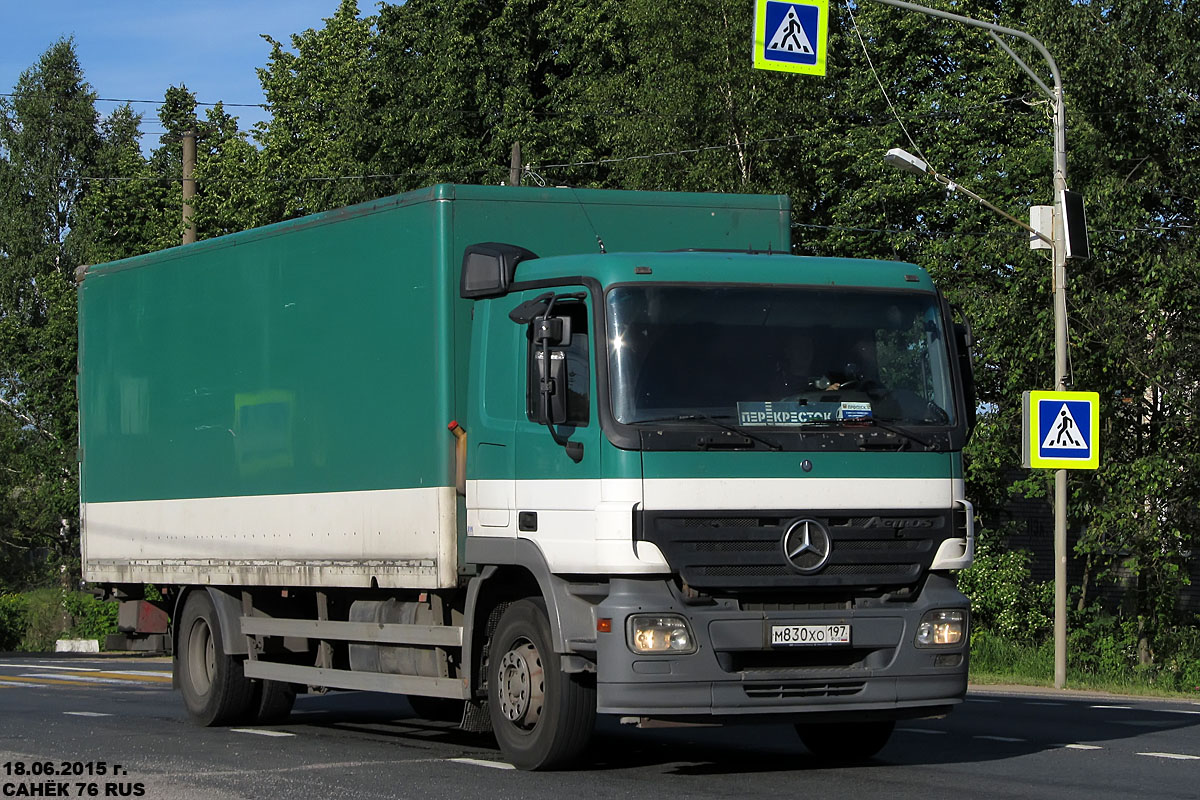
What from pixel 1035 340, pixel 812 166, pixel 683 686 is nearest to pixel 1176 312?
pixel 1035 340

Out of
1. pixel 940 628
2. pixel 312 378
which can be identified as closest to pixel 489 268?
pixel 312 378

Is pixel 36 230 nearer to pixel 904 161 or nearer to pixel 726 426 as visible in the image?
pixel 904 161

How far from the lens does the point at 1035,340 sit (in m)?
26.5

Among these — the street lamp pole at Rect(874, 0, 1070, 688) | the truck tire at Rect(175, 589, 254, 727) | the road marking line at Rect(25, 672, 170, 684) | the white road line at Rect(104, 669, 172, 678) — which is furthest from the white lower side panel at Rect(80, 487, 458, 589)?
the street lamp pole at Rect(874, 0, 1070, 688)

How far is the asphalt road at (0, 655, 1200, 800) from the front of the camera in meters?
9.85

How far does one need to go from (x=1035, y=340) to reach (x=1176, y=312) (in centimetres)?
197

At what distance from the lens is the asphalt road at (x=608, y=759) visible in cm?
985

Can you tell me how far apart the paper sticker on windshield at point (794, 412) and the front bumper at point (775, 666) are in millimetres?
1007

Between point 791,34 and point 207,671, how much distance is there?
866cm

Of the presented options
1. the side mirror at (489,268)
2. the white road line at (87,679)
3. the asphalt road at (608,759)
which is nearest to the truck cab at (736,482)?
the side mirror at (489,268)

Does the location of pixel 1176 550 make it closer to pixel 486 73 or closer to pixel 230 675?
pixel 230 675

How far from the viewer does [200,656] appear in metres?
14.5

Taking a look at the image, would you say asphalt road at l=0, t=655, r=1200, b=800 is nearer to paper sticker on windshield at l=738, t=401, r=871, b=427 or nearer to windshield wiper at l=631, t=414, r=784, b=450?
windshield wiper at l=631, t=414, r=784, b=450

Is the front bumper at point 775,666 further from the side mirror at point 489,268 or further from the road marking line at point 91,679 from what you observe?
the road marking line at point 91,679
